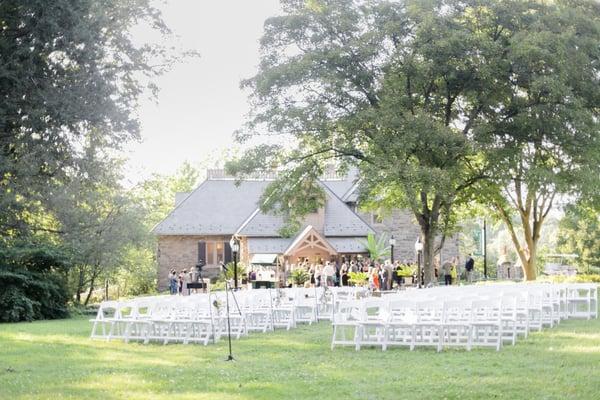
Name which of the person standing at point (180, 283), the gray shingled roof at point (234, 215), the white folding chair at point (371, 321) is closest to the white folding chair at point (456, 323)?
the white folding chair at point (371, 321)

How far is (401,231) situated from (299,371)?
5010 cm

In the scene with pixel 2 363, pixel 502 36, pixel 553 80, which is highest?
pixel 502 36

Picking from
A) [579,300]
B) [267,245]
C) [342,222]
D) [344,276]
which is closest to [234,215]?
[267,245]

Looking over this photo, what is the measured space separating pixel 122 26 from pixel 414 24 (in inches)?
789

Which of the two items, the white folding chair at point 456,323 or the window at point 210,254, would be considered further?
the window at point 210,254

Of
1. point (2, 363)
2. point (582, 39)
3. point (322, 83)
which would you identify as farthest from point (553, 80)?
point (2, 363)

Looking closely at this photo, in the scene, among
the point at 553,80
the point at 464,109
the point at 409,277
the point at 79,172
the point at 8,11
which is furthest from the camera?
the point at 409,277

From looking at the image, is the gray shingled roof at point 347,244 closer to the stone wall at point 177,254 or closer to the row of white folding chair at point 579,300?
the stone wall at point 177,254

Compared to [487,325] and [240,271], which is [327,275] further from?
[487,325]

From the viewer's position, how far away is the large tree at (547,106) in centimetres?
3594

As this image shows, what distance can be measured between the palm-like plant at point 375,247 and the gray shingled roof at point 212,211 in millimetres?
9783

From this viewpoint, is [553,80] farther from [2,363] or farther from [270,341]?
[2,363]

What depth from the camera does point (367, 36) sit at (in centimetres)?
3709

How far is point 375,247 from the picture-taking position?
2200 inches
